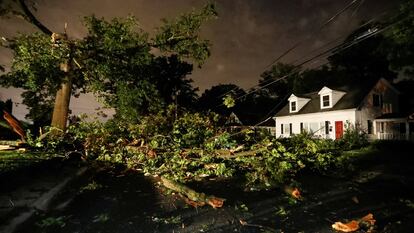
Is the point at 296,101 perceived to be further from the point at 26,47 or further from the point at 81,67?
the point at 26,47

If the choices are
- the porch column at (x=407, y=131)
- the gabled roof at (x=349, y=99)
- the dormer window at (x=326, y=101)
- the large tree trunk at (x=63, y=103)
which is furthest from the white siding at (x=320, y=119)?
the large tree trunk at (x=63, y=103)

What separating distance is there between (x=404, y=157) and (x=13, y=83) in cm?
2214

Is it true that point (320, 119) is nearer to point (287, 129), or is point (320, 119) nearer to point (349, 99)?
point (349, 99)

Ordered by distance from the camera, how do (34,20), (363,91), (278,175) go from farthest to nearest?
(363,91)
(34,20)
(278,175)

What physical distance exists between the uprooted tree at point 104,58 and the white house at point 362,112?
576 inches

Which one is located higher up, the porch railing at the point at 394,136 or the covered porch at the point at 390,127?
the covered porch at the point at 390,127

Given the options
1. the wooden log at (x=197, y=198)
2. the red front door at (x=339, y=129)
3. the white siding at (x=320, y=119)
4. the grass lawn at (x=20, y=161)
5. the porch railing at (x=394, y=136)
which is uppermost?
the white siding at (x=320, y=119)

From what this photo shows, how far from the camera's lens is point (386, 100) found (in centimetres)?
2850

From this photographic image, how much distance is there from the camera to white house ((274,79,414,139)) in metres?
26.3

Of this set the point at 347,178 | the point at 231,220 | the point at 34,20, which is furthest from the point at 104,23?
the point at 347,178

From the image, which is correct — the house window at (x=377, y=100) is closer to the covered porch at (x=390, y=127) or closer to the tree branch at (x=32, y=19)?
the covered porch at (x=390, y=127)

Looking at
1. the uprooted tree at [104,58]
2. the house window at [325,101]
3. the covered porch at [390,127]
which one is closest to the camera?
the uprooted tree at [104,58]

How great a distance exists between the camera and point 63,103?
1645cm

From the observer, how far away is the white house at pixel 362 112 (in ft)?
86.2
